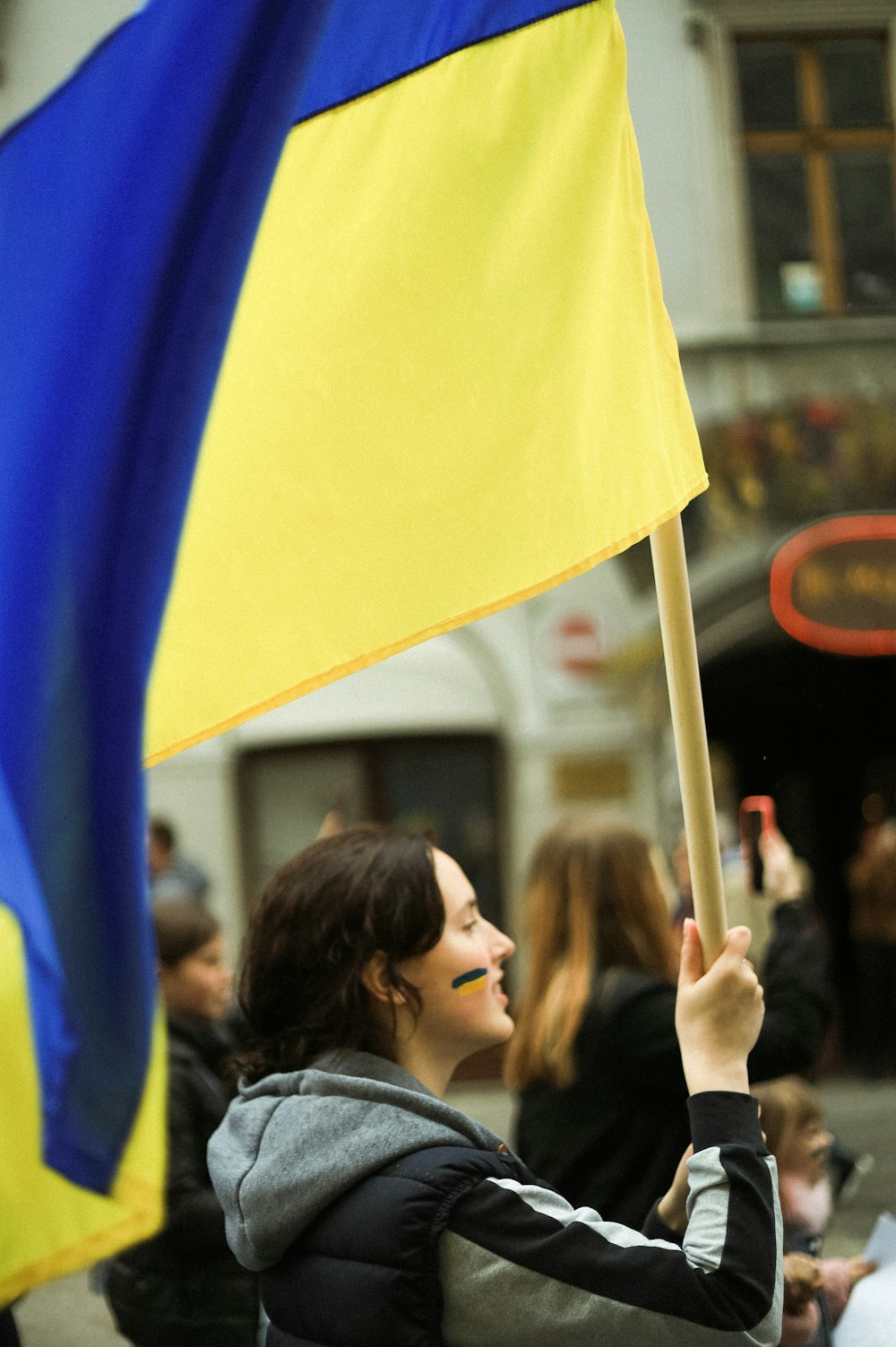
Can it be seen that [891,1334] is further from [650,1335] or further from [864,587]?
[864,587]

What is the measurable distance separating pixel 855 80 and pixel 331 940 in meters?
5.97

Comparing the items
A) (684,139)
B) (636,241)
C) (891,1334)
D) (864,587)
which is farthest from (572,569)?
(864,587)

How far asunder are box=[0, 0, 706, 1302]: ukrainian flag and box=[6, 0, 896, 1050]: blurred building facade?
192 inches

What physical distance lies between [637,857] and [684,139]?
5.31 meters

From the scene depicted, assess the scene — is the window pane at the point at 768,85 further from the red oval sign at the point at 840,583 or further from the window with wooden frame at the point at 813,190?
the red oval sign at the point at 840,583

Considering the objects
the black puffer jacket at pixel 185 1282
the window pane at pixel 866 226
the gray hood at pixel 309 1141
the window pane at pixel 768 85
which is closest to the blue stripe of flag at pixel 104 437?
the gray hood at pixel 309 1141

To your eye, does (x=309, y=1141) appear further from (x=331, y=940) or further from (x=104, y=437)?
(x=104, y=437)

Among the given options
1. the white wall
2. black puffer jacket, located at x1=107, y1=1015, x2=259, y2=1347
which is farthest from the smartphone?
the white wall

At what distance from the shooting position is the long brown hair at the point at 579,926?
80.2 inches

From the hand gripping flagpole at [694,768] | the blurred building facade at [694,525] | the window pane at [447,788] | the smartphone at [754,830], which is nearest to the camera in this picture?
the hand gripping flagpole at [694,768]

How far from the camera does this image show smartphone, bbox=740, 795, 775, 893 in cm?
176

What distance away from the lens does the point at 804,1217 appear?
207 cm

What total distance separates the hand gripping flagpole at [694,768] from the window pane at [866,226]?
6.24 m

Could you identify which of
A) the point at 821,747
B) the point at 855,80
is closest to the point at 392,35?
the point at 855,80
